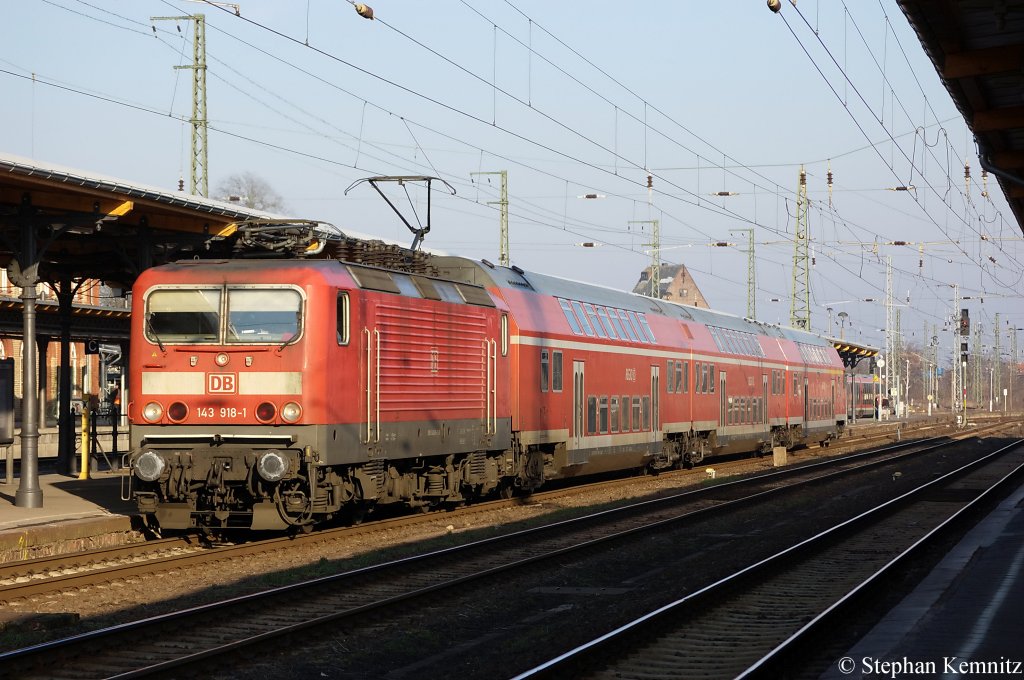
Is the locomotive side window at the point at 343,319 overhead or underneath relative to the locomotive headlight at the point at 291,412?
overhead

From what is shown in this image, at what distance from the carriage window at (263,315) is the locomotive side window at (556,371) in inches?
324

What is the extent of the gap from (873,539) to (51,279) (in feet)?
55.0

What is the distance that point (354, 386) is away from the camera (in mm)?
16078

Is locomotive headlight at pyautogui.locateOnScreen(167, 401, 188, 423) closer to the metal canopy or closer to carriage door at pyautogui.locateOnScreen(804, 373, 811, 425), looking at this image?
the metal canopy

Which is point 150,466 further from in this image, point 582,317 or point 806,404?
point 806,404

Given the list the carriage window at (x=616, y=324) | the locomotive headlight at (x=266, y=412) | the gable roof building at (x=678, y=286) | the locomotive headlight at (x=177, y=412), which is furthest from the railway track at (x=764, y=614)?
the gable roof building at (x=678, y=286)

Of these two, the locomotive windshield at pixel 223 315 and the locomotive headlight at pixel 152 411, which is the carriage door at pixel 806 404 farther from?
the locomotive headlight at pixel 152 411

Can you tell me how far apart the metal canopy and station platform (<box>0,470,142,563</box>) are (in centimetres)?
1211

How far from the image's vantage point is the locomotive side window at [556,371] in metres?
22.8

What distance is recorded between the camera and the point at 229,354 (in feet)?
50.9

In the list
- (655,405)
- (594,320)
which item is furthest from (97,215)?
(655,405)

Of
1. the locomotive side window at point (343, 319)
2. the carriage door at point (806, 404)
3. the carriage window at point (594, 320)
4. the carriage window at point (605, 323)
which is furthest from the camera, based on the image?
the carriage door at point (806, 404)

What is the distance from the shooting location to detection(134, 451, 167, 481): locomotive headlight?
15.2 m

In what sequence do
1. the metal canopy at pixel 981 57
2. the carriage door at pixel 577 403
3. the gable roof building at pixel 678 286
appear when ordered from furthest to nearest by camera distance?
1. the gable roof building at pixel 678 286
2. the carriage door at pixel 577 403
3. the metal canopy at pixel 981 57
